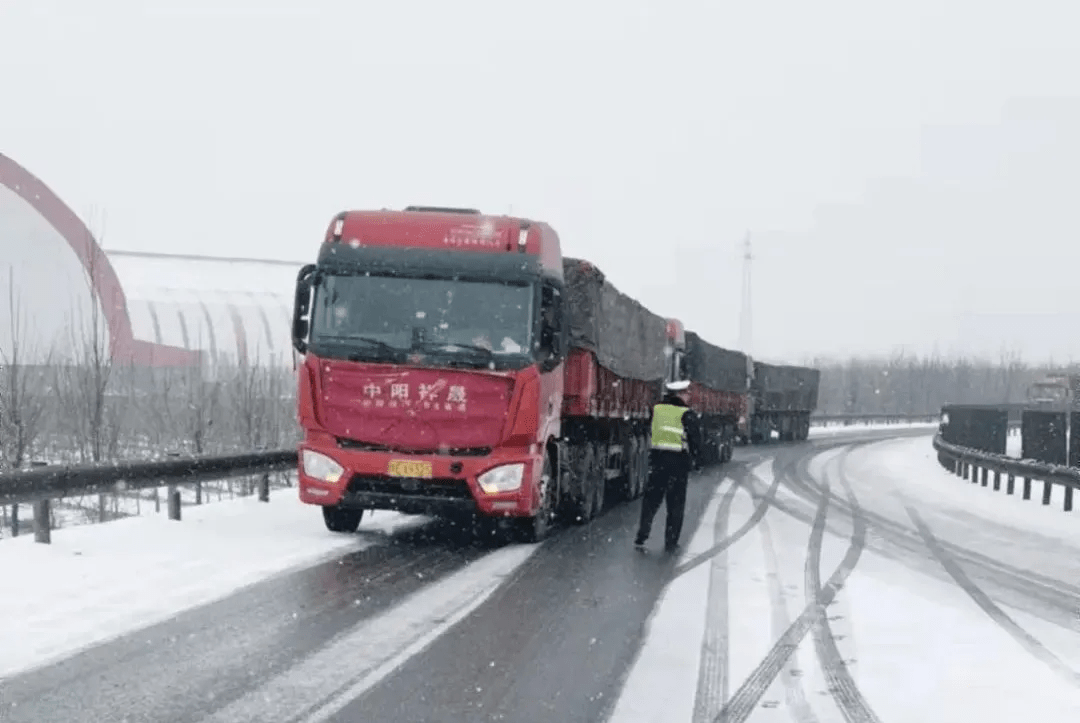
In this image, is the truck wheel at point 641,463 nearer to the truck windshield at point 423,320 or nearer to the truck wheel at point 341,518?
the truck wheel at point 341,518

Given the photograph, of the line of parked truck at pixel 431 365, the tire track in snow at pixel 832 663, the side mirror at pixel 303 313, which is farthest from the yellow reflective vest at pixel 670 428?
the side mirror at pixel 303 313

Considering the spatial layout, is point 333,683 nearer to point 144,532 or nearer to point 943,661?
point 943,661

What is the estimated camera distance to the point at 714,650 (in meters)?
8.29

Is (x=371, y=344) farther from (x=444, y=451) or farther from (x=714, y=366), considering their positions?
(x=714, y=366)

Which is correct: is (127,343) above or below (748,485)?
above

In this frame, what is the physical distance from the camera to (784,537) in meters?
16.1

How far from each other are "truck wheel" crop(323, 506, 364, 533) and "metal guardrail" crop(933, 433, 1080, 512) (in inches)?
430

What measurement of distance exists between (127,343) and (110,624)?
46043mm

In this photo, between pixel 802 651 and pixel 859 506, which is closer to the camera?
pixel 802 651

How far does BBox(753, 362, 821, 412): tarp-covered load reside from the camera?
5119 cm

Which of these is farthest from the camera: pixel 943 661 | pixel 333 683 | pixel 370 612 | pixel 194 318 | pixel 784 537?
pixel 194 318

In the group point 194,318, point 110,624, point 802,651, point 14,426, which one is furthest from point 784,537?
point 194,318

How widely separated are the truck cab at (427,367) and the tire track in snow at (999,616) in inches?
167

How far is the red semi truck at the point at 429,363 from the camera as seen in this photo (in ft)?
42.1
